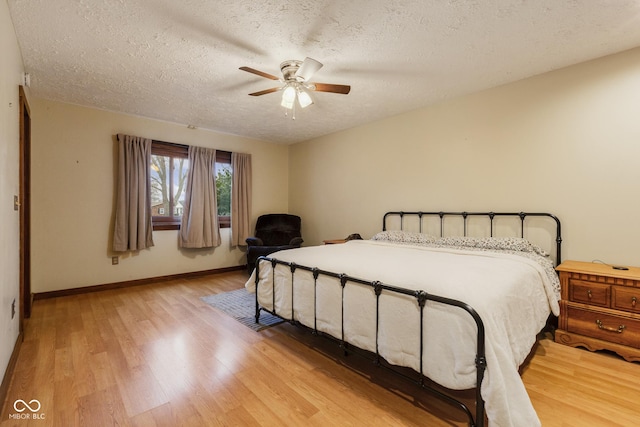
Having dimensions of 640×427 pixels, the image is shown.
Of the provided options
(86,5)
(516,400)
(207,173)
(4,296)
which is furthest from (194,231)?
(516,400)

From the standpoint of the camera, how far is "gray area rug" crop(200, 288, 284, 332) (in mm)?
2746

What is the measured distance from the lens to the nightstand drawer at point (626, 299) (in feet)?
6.72

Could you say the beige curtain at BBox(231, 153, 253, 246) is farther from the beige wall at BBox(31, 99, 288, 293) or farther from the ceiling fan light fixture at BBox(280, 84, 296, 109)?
the ceiling fan light fixture at BBox(280, 84, 296, 109)

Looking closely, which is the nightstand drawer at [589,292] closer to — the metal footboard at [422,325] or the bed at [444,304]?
the bed at [444,304]

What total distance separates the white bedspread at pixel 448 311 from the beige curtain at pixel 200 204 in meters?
2.57

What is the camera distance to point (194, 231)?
4453mm

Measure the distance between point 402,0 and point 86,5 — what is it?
2048 millimetres

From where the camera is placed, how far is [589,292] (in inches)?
87.7

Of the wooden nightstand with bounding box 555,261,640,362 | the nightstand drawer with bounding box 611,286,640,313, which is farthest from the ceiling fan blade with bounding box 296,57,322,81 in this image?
the nightstand drawer with bounding box 611,286,640,313

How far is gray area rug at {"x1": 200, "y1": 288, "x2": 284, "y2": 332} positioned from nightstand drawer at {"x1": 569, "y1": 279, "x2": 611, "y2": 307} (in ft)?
8.36

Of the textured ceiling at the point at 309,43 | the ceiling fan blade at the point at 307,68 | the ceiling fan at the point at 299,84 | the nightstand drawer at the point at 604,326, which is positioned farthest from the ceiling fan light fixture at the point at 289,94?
the nightstand drawer at the point at 604,326

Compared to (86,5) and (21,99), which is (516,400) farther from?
(21,99)

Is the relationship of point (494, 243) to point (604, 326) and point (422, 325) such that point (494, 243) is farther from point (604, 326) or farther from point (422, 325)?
point (422, 325)

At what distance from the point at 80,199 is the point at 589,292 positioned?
5508 mm
